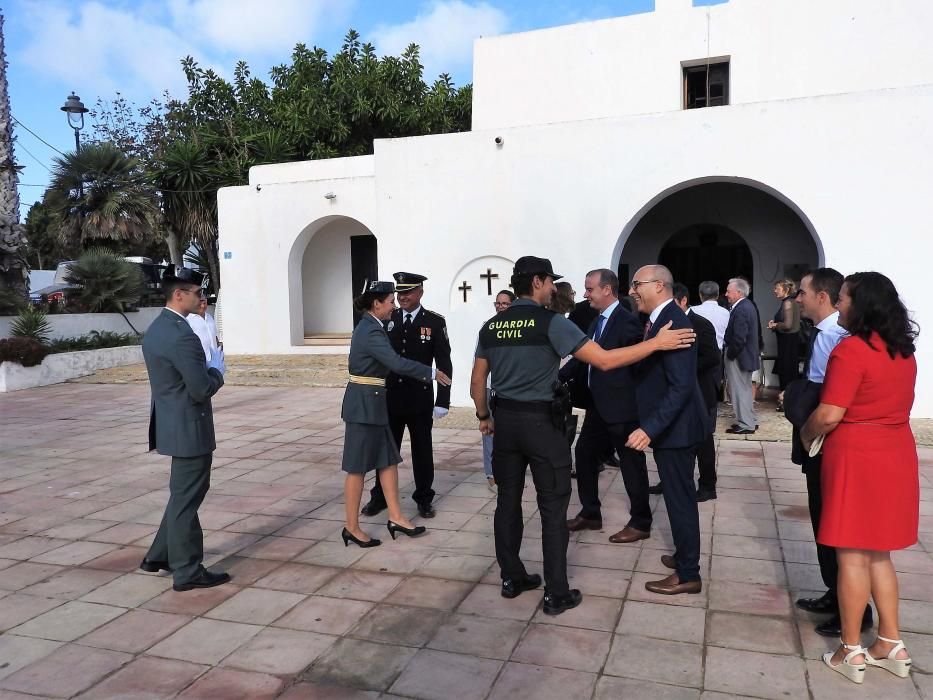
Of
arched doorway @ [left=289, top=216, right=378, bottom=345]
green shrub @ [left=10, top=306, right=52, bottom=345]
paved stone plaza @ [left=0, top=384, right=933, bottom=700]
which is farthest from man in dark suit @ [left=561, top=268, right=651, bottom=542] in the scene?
green shrub @ [left=10, top=306, right=52, bottom=345]

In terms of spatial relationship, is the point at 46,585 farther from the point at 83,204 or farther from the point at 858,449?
the point at 83,204

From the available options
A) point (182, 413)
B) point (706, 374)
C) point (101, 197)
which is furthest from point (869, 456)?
point (101, 197)

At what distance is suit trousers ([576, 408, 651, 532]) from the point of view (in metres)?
4.57

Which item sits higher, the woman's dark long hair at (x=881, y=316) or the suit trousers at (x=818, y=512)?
the woman's dark long hair at (x=881, y=316)

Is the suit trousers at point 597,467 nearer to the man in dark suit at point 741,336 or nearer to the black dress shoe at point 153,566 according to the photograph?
the black dress shoe at point 153,566

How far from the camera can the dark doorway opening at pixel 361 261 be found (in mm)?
17281

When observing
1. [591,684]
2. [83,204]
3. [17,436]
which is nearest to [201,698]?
[591,684]

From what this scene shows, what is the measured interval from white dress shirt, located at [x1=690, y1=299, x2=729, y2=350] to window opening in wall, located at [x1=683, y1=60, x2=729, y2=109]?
5.79m

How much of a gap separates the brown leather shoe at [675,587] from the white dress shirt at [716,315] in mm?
3538

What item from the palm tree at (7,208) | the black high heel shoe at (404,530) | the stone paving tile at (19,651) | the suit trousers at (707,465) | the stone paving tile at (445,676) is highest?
the palm tree at (7,208)

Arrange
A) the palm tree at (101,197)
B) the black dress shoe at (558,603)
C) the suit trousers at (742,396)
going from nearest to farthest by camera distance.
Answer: the black dress shoe at (558,603)
the suit trousers at (742,396)
the palm tree at (101,197)

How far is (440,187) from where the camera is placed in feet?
31.6

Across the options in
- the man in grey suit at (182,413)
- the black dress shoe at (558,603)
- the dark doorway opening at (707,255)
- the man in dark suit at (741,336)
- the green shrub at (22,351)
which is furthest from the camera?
the green shrub at (22,351)

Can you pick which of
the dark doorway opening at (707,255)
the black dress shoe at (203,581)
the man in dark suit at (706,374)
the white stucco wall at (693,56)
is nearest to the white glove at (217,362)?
the black dress shoe at (203,581)
